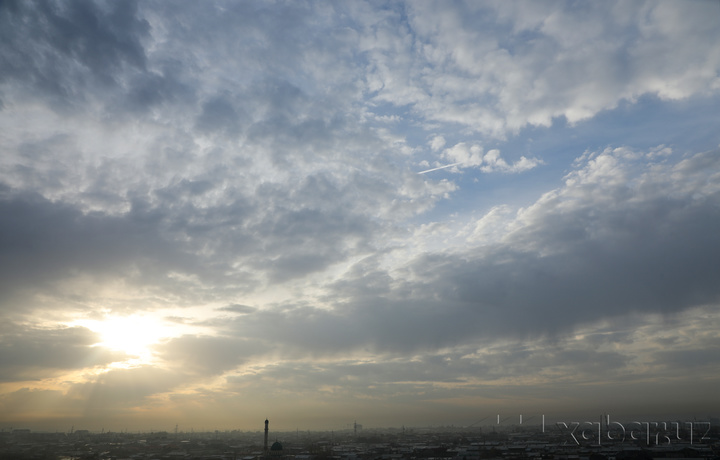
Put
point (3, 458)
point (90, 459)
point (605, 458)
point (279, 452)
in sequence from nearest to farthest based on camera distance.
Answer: point (3, 458) < point (605, 458) < point (90, 459) < point (279, 452)

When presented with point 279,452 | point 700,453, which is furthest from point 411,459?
point 700,453

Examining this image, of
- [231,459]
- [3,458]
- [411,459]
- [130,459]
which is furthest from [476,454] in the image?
[3,458]

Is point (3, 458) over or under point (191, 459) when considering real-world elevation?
over

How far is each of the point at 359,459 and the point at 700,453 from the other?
73.9 m

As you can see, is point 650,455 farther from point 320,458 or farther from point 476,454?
point 320,458

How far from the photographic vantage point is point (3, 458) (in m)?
82.0

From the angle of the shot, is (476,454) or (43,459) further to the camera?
(476,454)

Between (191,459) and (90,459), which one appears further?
(191,459)

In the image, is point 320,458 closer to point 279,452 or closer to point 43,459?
point 279,452

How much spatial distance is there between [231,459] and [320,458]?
2128 centimetres

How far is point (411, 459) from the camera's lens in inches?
4040

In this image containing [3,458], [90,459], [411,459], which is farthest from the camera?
[411,459]

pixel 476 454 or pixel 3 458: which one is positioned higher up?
pixel 3 458

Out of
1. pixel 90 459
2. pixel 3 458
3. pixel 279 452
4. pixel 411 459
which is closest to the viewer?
pixel 3 458
